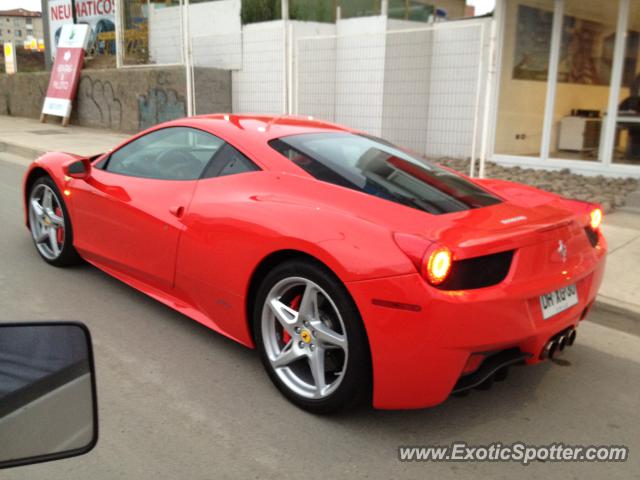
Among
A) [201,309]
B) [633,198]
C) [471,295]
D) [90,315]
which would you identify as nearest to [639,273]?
[633,198]

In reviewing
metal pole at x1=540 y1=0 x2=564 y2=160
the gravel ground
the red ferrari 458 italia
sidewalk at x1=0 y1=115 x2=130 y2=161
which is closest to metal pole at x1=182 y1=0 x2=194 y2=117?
sidewalk at x1=0 y1=115 x2=130 y2=161

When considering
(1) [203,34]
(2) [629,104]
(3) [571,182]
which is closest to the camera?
(3) [571,182]

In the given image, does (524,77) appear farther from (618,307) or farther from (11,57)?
(11,57)

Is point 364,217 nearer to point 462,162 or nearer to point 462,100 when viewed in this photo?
point 462,162

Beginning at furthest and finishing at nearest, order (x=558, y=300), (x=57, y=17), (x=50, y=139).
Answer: (x=57, y=17) < (x=50, y=139) < (x=558, y=300)

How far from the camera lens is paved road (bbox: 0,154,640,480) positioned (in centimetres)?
266

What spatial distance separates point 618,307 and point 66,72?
1699 centimetres

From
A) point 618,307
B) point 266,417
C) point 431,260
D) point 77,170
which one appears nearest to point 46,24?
point 77,170

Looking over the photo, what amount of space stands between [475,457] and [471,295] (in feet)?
2.54

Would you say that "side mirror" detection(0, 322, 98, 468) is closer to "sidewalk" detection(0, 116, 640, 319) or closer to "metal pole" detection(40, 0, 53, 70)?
"sidewalk" detection(0, 116, 640, 319)

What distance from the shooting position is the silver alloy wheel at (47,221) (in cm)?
501

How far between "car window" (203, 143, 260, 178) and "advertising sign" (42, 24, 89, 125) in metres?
15.3

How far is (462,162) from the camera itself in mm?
10188

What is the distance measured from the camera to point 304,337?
10.1 feet
